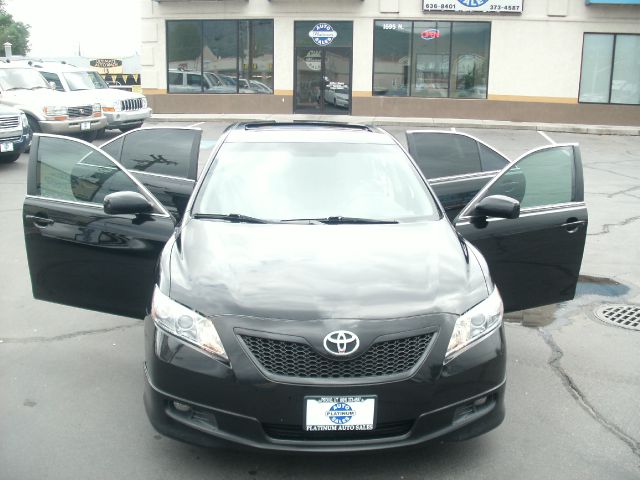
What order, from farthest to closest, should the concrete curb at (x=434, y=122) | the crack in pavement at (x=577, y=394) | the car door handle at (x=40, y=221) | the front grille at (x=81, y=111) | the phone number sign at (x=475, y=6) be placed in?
1. the phone number sign at (x=475, y=6)
2. the concrete curb at (x=434, y=122)
3. the front grille at (x=81, y=111)
4. the car door handle at (x=40, y=221)
5. the crack in pavement at (x=577, y=394)

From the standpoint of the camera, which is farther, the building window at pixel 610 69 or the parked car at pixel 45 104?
the building window at pixel 610 69

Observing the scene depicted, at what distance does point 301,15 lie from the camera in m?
25.5

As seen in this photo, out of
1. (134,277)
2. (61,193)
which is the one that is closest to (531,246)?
(134,277)

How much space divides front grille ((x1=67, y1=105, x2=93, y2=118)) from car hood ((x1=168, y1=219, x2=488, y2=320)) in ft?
43.1

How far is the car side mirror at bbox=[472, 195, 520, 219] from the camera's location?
4848 mm

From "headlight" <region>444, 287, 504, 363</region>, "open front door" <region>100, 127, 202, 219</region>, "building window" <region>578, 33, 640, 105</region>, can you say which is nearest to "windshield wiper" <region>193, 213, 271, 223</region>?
"headlight" <region>444, 287, 504, 363</region>

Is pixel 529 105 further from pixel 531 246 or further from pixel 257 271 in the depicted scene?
pixel 257 271

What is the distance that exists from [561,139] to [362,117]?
21.9 ft

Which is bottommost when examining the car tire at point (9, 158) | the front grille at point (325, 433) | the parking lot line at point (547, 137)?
the parking lot line at point (547, 137)

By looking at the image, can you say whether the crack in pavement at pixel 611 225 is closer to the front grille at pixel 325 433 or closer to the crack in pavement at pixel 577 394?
the crack in pavement at pixel 577 394

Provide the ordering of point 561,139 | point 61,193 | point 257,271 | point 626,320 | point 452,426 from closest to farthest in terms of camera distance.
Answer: point 452,426 < point 257,271 < point 61,193 < point 626,320 < point 561,139

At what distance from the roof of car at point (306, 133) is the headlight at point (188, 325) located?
192cm

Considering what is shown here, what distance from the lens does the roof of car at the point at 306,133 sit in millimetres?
5355

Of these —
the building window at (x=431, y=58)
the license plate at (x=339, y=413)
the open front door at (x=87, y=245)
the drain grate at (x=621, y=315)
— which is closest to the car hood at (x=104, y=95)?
the building window at (x=431, y=58)
